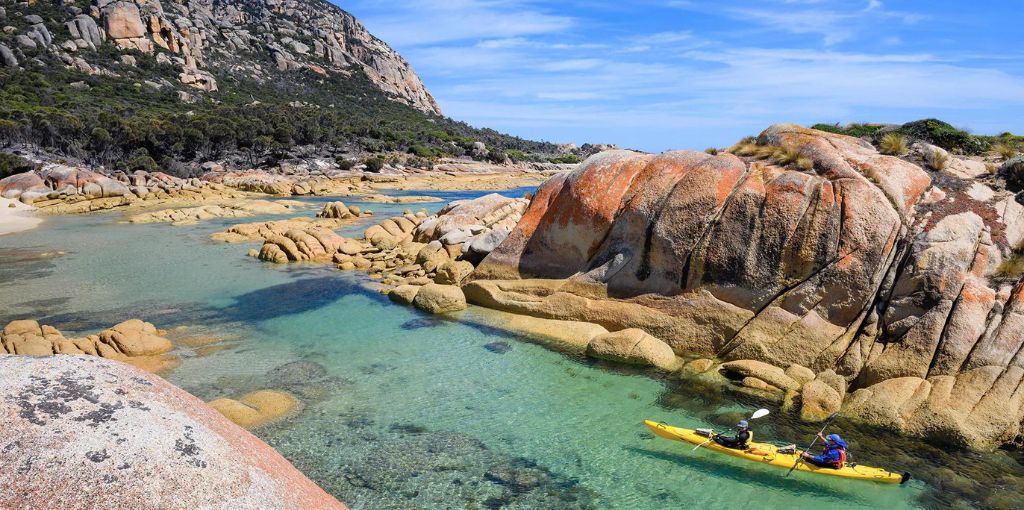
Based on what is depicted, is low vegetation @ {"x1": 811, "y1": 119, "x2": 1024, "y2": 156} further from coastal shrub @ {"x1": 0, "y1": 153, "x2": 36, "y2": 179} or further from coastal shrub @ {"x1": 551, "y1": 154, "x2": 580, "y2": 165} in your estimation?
→ coastal shrub @ {"x1": 551, "y1": 154, "x2": 580, "y2": 165}

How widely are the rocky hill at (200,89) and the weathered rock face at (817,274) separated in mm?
63384

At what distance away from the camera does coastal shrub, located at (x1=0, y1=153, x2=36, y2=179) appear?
2069 inches

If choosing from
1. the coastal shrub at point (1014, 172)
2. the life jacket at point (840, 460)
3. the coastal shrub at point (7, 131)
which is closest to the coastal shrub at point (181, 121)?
the coastal shrub at point (7, 131)

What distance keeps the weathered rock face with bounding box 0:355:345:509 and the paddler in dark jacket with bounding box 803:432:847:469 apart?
827 cm

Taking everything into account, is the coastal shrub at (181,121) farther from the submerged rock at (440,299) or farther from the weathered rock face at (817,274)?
the weathered rock face at (817,274)

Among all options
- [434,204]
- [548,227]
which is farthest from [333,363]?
[434,204]

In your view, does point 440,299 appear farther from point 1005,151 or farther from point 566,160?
point 566,160

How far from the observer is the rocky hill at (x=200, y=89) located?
67.2 m

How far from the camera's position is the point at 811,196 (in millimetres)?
15445

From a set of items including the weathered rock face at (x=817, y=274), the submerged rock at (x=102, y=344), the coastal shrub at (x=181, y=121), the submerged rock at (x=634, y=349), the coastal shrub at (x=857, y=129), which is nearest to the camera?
the weathered rock face at (x=817, y=274)

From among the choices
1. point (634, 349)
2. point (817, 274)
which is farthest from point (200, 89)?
point (817, 274)

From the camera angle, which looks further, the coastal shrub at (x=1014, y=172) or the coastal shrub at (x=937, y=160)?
the coastal shrub at (x=937, y=160)

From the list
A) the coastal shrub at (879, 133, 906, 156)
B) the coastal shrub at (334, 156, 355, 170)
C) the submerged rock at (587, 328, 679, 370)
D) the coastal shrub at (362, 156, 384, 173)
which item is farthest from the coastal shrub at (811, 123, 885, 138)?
the coastal shrub at (334, 156, 355, 170)

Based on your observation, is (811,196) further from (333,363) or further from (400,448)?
(333,363)
